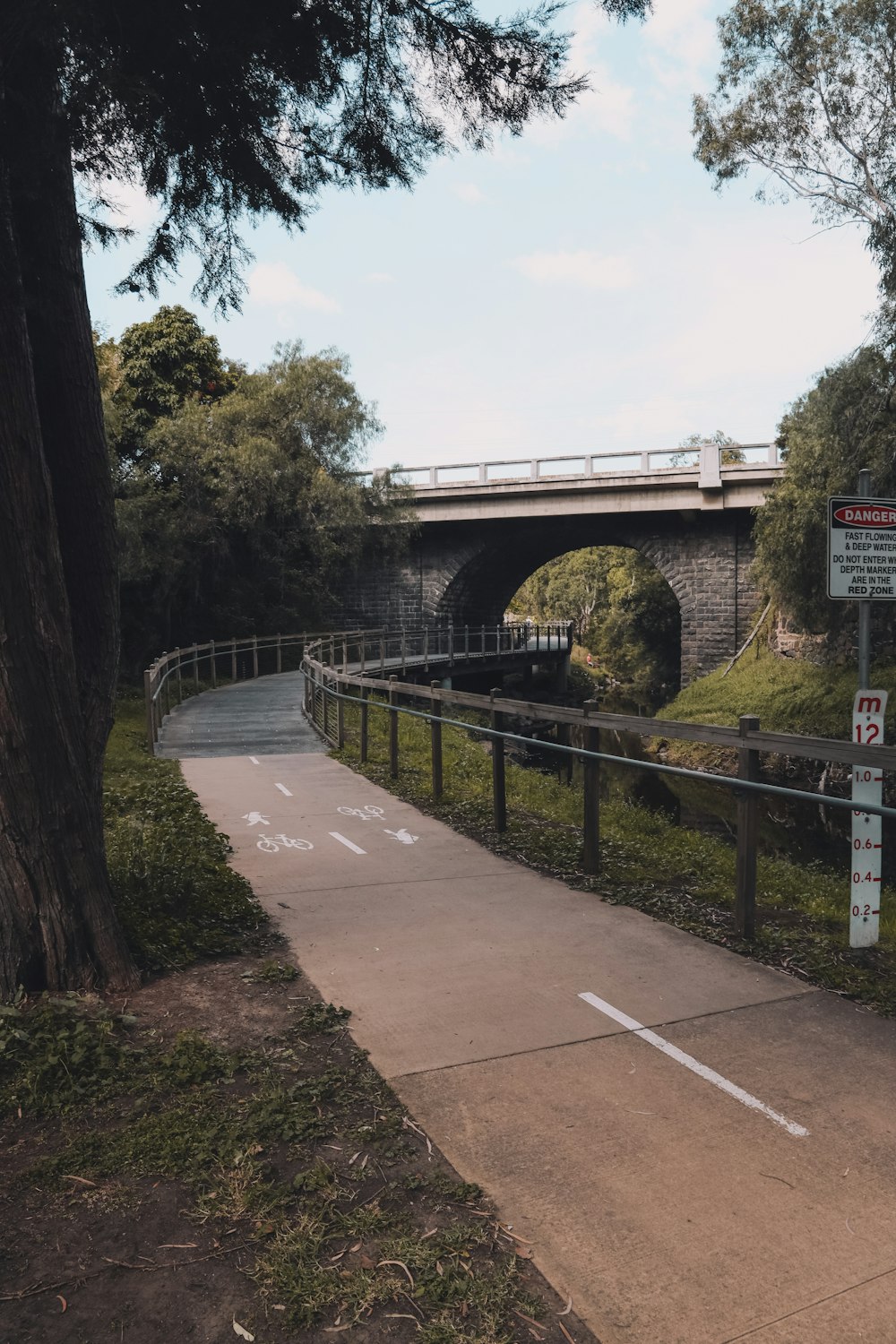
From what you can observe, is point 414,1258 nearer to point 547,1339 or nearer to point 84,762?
point 547,1339

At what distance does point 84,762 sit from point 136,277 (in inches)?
114

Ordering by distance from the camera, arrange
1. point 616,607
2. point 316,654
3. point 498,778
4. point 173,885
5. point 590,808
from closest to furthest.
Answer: point 173,885 < point 590,808 < point 498,778 < point 316,654 < point 616,607

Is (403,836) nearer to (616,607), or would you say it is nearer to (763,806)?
(763,806)

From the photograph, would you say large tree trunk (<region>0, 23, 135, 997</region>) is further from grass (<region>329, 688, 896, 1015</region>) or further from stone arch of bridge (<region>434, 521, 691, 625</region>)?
stone arch of bridge (<region>434, 521, 691, 625</region>)

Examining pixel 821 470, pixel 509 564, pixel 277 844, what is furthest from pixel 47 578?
pixel 509 564

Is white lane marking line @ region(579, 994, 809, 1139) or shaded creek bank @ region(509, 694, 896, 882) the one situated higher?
white lane marking line @ region(579, 994, 809, 1139)

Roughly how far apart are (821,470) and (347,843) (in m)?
17.7

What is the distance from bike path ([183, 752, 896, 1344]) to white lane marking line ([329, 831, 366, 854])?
3.99 ft

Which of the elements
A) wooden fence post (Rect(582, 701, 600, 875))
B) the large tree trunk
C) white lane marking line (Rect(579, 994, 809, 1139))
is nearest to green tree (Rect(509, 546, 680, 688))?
Answer: wooden fence post (Rect(582, 701, 600, 875))

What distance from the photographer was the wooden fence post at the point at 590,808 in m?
7.16

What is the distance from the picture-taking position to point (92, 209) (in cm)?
575

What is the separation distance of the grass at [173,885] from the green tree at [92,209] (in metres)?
0.51

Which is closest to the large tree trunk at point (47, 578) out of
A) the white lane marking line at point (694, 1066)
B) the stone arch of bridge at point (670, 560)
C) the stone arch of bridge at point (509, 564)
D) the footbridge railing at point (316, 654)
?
the white lane marking line at point (694, 1066)

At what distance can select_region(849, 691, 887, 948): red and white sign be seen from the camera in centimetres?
550
